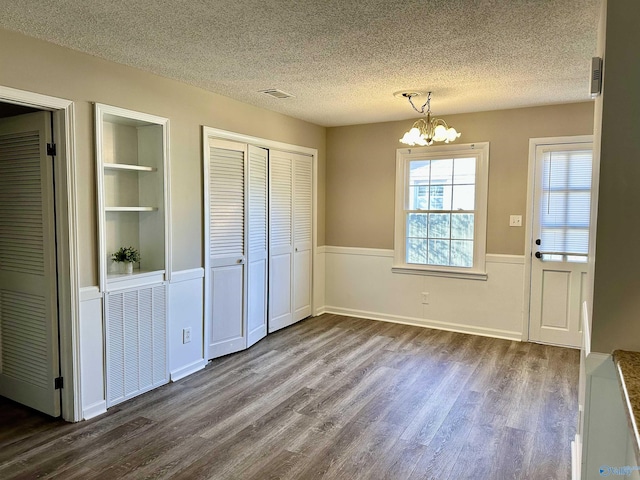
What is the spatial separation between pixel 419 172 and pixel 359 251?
4.01 feet

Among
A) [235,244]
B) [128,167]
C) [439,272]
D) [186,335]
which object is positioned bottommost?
[186,335]

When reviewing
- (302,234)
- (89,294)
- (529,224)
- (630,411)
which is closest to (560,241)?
(529,224)

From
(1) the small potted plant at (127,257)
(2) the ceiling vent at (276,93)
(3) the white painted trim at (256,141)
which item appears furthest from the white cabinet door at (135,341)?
(2) the ceiling vent at (276,93)

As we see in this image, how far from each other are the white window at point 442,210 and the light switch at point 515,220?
26 centimetres

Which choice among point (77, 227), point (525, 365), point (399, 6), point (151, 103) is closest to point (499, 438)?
point (525, 365)

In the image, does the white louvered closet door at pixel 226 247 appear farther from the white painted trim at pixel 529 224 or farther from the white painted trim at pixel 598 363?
the white painted trim at pixel 598 363

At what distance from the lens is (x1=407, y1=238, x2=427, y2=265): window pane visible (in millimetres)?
5098

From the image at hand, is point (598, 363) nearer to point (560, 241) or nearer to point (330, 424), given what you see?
point (330, 424)

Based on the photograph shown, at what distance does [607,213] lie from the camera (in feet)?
5.56

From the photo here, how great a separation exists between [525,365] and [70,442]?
3.59m

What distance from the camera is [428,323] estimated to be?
510 cm

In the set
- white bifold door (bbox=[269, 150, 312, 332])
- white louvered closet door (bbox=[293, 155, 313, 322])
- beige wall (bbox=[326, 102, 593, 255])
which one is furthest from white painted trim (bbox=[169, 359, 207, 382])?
beige wall (bbox=[326, 102, 593, 255])

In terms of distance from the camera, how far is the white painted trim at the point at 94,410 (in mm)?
2885

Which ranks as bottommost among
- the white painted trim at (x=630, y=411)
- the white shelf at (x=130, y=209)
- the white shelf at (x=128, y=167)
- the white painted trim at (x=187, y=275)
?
the white painted trim at (x=630, y=411)
